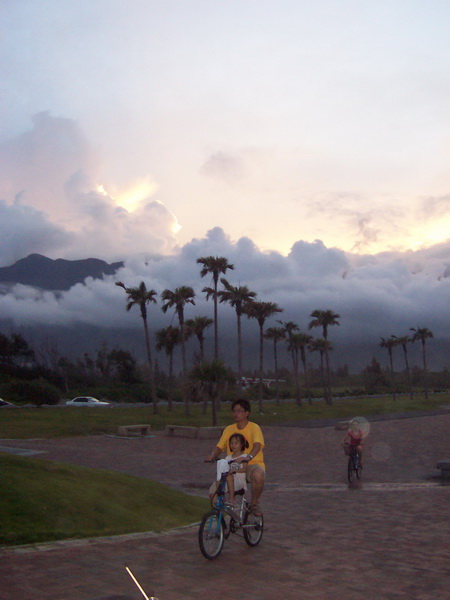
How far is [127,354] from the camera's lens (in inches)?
3814

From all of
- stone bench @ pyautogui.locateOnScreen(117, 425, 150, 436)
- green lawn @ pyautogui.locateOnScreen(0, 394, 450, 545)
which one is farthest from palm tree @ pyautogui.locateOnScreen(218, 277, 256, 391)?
green lawn @ pyautogui.locateOnScreen(0, 394, 450, 545)

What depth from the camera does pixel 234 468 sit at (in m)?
6.92

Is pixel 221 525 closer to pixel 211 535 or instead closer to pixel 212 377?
pixel 211 535

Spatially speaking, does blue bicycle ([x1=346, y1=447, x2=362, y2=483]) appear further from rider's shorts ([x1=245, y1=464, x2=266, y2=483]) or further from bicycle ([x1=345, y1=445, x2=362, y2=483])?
rider's shorts ([x1=245, y1=464, x2=266, y2=483])

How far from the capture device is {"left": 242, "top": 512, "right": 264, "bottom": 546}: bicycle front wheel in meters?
7.23

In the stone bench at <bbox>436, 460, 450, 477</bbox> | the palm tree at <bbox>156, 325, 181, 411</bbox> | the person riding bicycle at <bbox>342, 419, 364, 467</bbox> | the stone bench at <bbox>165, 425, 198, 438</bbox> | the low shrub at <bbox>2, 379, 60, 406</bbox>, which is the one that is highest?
the palm tree at <bbox>156, 325, 181, 411</bbox>

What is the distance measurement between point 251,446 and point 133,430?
22752 mm

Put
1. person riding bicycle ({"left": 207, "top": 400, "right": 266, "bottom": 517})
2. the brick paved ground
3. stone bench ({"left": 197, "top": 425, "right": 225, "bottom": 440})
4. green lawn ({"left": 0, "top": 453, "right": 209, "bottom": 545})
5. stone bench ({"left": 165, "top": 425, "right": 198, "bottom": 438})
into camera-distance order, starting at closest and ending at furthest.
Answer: the brick paved ground, person riding bicycle ({"left": 207, "top": 400, "right": 266, "bottom": 517}), green lawn ({"left": 0, "top": 453, "right": 209, "bottom": 545}), stone bench ({"left": 197, "top": 425, "right": 225, "bottom": 440}), stone bench ({"left": 165, "top": 425, "right": 198, "bottom": 438})

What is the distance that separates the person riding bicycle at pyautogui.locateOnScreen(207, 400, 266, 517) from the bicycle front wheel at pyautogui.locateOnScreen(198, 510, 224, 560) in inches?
26.0

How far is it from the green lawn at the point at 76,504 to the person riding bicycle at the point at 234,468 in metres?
1.83

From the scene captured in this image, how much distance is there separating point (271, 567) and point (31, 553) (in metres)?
2.46

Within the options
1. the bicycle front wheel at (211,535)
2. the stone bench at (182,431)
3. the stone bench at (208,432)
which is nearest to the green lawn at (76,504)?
the bicycle front wheel at (211,535)

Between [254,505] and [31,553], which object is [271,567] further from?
[31,553]

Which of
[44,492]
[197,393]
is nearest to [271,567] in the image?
[44,492]
